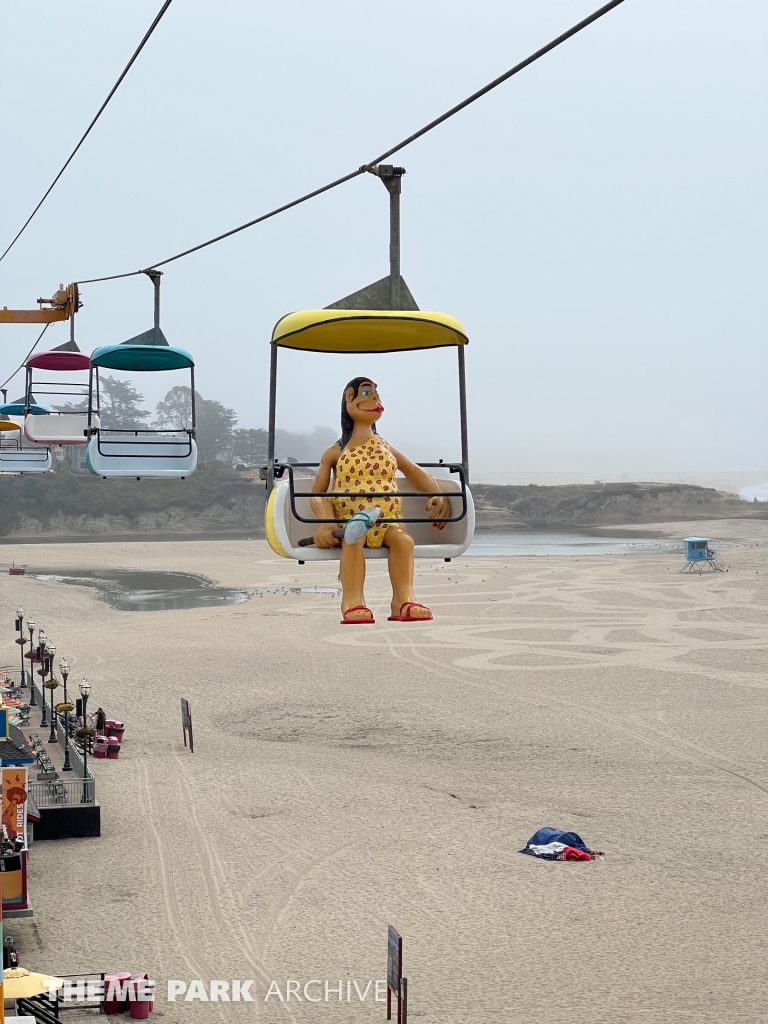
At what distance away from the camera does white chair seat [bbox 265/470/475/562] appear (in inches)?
344

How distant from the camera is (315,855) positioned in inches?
658

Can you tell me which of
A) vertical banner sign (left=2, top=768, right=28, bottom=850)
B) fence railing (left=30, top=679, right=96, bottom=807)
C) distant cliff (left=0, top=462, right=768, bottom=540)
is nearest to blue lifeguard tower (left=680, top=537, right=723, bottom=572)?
distant cliff (left=0, top=462, right=768, bottom=540)

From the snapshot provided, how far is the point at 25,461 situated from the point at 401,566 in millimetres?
20823

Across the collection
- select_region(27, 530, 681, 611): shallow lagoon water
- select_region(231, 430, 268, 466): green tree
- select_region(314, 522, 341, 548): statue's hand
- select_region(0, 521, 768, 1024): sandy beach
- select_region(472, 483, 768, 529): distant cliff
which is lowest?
select_region(0, 521, 768, 1024): sandy beach

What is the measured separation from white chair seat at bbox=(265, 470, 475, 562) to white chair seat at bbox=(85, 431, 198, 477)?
5409 mm

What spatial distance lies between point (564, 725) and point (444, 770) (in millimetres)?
4469

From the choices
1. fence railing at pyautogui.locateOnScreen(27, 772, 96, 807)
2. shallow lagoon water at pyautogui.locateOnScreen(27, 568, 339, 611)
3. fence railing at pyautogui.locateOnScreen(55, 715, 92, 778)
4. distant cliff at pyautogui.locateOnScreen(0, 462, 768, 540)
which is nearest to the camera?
fence railing at pyautogui.locateOnScreen(27, 772, 96, 807)

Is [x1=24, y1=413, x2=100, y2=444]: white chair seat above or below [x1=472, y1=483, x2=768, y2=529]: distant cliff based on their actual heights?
above

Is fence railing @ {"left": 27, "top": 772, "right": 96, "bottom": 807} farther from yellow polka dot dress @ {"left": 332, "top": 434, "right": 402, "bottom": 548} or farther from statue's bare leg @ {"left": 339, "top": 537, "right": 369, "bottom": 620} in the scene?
statue's bare leg @ {"left": 339, "top": 537, "right": 369, "bottom": 620}

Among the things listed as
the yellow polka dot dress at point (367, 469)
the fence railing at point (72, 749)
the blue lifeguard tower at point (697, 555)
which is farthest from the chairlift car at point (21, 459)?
the blue lifeguard tower at point (697, 555)

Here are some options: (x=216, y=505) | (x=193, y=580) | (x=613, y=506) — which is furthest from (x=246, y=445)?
(x=193, y=580)

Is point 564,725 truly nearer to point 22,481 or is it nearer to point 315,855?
point 315,855

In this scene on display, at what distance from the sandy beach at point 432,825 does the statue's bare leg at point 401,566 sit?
5.38 meters

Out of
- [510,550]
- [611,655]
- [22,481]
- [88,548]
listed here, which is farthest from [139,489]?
[611,655]
